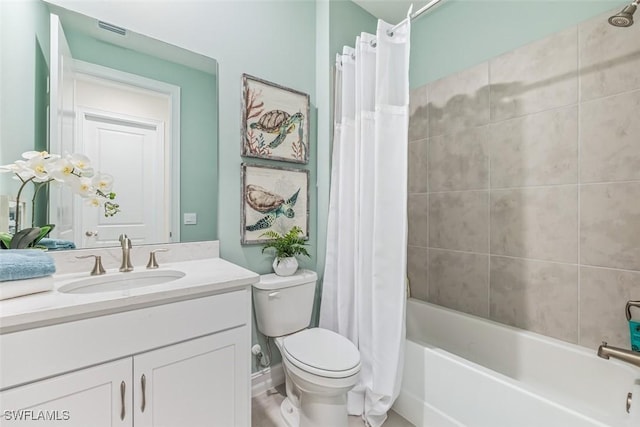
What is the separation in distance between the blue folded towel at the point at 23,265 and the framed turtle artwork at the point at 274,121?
995 millimetres

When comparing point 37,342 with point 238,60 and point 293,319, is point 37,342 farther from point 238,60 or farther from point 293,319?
point 238,60

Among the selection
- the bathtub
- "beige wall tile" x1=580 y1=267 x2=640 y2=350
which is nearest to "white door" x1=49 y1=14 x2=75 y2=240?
the bathtub

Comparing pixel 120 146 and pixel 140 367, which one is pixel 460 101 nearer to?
pixel 120 146

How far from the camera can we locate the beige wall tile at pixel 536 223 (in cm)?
150

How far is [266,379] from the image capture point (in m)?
1.77

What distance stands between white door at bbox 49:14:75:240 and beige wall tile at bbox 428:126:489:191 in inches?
82.7

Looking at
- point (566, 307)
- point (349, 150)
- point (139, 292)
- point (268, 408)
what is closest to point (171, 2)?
point (349, 150)

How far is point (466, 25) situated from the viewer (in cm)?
194

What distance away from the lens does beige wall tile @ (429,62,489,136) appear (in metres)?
1.84

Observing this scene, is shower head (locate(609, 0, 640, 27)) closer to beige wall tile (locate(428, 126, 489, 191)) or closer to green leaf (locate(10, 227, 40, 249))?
beige wall tile (locate(428, 126, 489, 191))

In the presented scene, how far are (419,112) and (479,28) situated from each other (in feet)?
2.02

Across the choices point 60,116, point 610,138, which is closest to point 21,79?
point 60,116

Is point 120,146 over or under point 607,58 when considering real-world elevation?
under

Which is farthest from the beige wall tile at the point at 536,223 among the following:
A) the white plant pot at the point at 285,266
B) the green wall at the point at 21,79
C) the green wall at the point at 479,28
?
the green wall at the point at 21,79
